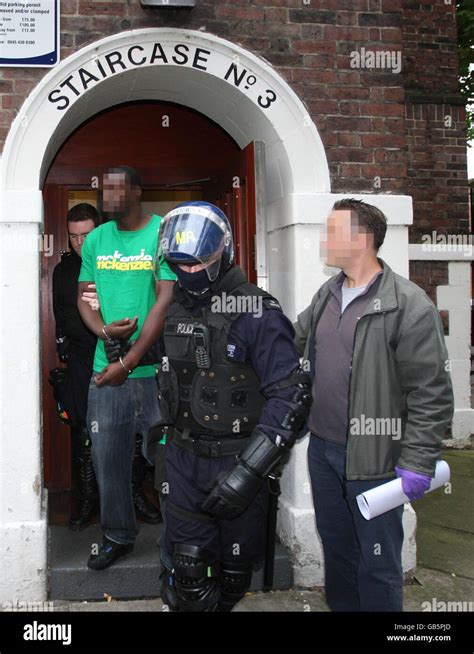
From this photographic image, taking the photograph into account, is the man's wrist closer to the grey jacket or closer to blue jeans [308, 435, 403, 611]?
blue jeans [308, 435, 403, 611]

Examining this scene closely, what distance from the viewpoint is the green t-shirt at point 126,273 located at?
147 inches

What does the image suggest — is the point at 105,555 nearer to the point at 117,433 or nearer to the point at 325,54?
the point at 117,433

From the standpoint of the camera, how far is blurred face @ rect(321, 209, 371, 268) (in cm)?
279

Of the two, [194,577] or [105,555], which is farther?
[105,555]

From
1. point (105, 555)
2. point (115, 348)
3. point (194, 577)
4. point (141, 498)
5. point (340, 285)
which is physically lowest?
point (105, 555)

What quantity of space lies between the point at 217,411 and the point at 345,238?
865mm

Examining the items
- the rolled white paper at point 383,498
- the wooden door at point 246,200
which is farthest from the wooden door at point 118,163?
the rolled white paper at point 383,498

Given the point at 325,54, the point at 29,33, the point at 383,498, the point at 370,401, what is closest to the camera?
the point at 383,498

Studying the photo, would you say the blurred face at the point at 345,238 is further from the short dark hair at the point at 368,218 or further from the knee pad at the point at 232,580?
the knee pad at the point at 232,580

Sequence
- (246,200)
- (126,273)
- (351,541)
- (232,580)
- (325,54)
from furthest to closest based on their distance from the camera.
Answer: (246,200), (325,54), (126,273), (351,541), (232,580)

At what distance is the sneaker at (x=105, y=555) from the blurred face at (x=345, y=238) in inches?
83.8

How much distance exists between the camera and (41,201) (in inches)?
154

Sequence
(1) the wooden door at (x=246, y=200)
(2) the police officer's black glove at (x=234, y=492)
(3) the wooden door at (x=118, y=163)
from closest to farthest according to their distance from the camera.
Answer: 1. (2) the police officer's black glove at (x=234, y=492)
2. (1) the wooden door at (x=246, y=200)
3. (3) the wooden door at (x=118, y=163)

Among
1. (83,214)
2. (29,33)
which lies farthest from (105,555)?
(29,33)
